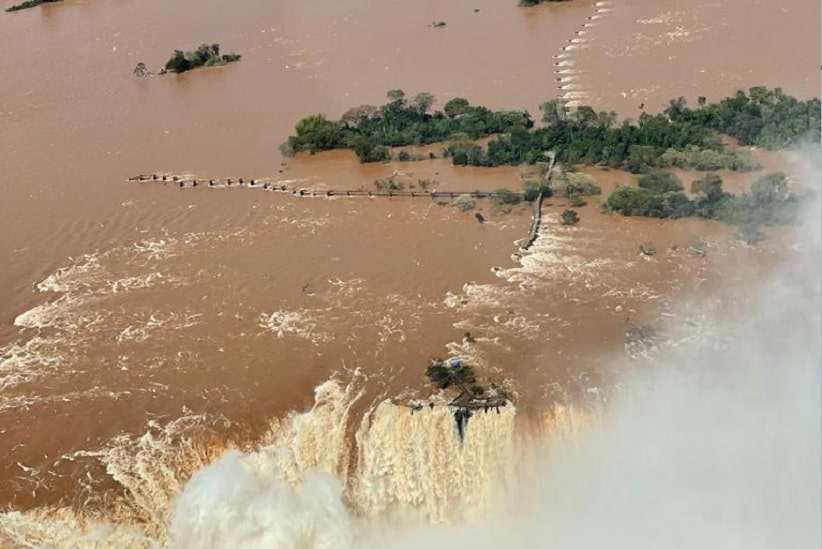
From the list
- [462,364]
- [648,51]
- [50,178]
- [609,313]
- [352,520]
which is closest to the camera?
[352,520]

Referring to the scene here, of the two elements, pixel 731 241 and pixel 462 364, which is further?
pixel 731 241

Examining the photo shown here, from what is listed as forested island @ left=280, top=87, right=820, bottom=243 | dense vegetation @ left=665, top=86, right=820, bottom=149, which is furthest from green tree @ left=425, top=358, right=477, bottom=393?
dense vegetation @ left=665, top=86, right=820, bottom=149

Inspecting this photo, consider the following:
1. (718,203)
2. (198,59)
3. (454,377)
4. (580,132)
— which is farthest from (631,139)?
(198,59)

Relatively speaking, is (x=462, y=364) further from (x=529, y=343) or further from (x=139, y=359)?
(x=139, y=359)

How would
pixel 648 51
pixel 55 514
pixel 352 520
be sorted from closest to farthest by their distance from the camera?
pixel 55 514, pixel 352 520, pixel 648 51

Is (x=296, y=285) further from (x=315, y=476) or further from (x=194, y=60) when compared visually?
(x=194, y=60)

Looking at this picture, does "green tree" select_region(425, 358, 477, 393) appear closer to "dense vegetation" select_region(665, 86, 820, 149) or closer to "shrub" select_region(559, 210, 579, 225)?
"shrub" select_region(559, 210, 579, 225)

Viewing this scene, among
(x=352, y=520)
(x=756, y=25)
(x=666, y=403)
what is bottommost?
(x=352, y=520)

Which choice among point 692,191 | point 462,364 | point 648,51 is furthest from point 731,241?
point 648,51
